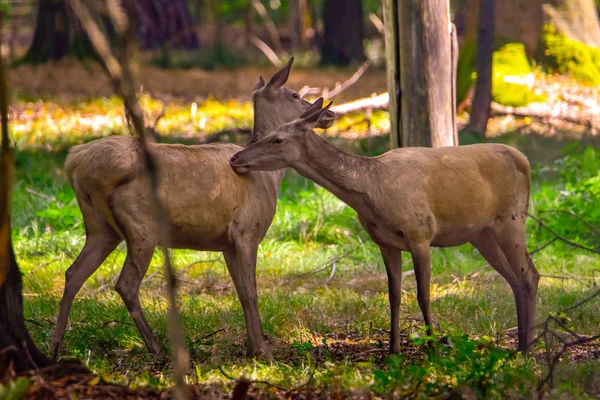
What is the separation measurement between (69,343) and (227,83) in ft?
47.7

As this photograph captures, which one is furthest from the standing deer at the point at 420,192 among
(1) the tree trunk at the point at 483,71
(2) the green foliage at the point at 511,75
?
(2) the green foliage at the point at 511,75

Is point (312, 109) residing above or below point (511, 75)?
above

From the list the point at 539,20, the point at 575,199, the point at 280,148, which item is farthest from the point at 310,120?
the point at 539,20

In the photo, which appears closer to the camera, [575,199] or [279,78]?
[279,78]

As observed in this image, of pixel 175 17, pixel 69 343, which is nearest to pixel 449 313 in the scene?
pixel 69 343

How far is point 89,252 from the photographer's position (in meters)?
5.97

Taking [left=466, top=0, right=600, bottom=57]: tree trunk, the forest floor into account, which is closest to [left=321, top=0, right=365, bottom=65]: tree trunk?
[left=466, top=0, right=600, bottom=57]: tree trunk

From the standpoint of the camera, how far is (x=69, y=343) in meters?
5.92

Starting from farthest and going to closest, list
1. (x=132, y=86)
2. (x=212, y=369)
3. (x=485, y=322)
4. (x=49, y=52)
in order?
(x=49, y=52), (x=485, y=322), (x=212, y=369), (x=132, y=86)

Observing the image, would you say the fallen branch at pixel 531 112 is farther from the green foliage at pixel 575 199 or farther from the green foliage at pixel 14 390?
the green foliage at pixel 14 390

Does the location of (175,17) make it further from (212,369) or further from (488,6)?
(212,369)

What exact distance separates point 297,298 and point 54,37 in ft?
45.8

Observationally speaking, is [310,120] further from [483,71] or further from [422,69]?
[483,71]

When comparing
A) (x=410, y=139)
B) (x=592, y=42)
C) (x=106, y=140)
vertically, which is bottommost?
(x=592, y=42)
